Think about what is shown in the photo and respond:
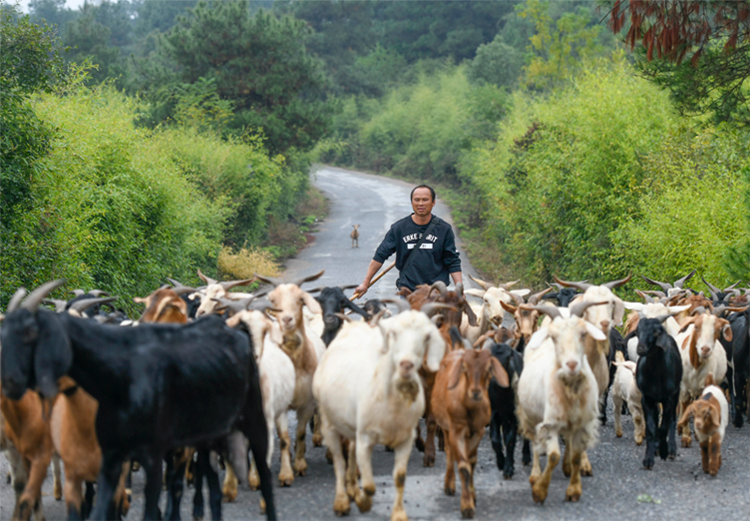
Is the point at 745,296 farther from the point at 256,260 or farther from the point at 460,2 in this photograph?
the point at 460,2

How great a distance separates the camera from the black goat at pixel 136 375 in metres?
4.35

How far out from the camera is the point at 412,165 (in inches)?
2435

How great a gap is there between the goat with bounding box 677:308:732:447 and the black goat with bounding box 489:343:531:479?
2204mm

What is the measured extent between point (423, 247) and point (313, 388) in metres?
2.55

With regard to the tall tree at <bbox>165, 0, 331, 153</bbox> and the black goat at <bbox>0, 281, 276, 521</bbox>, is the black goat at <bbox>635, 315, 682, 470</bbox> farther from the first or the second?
the tall tree at <bbox>165, 0, 331, 153</bbox>

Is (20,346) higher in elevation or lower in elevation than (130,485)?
higher

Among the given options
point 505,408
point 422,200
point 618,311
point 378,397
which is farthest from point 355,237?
point 378,397

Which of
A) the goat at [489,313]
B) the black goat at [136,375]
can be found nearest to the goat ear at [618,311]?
the goat at [489,313]

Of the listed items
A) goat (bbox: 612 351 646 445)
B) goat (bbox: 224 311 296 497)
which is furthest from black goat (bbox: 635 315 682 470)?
goat (bbox: 224 311 296 497)

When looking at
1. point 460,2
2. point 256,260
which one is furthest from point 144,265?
point 460,2

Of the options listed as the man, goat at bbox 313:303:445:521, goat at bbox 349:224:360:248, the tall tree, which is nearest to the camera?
goat at bbox 313:303:445:521

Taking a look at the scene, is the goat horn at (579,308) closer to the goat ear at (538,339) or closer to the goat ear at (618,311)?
the goat ear at (538,339)

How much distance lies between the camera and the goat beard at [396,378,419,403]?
20.0ft

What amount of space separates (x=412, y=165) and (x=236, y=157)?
115 ft
